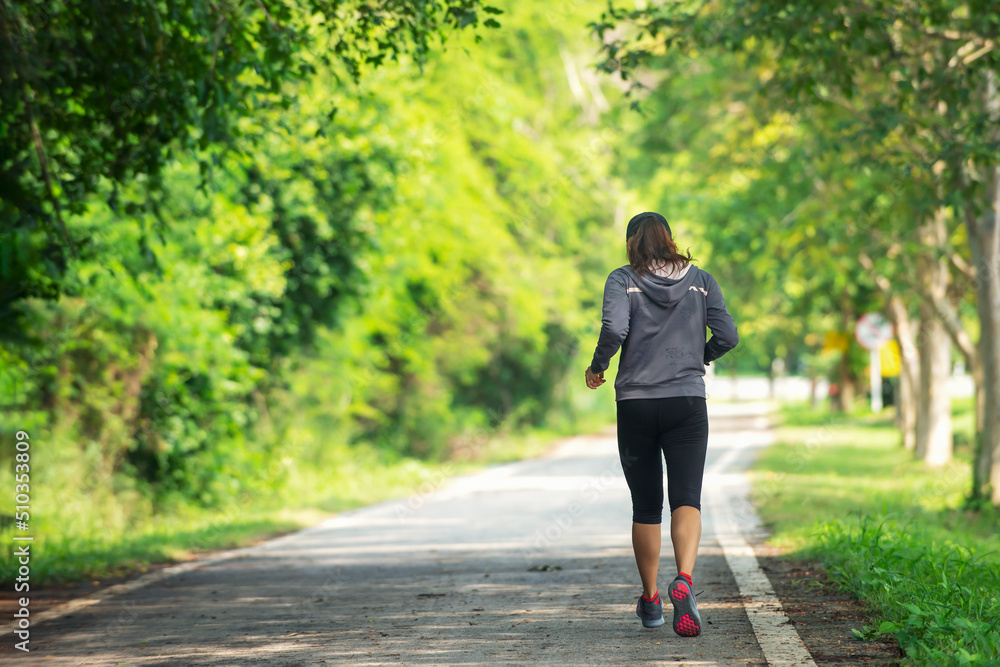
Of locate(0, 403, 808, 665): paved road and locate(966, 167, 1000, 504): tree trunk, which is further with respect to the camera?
locate(966, 167, 1000, 504): tree trunk

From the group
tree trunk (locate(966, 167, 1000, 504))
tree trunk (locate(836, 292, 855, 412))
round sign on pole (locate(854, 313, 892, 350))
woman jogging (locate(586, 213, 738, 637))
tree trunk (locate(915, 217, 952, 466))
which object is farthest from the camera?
tree trunk (locate(836, 292, 855, 412))

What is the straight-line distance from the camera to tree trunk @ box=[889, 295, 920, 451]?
67.3 feet

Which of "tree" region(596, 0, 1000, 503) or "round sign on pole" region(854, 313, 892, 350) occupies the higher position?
"tree" region(596, 0, 1000, 503)

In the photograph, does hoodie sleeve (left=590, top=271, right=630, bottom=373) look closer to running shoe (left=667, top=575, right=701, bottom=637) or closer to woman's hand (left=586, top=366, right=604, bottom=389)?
woman's hand (left=586, top=366, right=604, bottom=389)

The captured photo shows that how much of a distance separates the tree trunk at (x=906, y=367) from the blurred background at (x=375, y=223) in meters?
0.08

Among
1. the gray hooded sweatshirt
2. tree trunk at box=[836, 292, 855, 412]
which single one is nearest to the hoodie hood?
the gray hooded sweatshirt

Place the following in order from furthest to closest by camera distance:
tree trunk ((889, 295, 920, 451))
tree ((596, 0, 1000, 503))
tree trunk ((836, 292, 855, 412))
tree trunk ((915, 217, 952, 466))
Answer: tree trunk ((836, 292, 855, 412)) → tree trunk ((889, 295, 920, 451)) → tree trunk ((915, 217, 952, 466)) → tree ((596, 0, 1000, 503))

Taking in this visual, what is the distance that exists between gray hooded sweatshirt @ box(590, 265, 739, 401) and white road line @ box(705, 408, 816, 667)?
116 centimetres

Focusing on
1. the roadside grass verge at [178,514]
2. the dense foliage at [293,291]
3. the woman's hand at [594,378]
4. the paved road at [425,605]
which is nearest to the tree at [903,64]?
the dense foliage at [293,291]

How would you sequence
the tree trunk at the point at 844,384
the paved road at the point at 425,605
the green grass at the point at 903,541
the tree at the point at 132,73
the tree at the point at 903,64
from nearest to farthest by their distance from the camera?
the green grass at the point at 903,541
the paved road at the point at 425,605
the tree at the point at 132,73
the tree at the point at 903,64
the tree trunk at the point at 844,384

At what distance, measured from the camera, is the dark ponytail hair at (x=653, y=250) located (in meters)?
5.01

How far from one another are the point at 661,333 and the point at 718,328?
0.30 m

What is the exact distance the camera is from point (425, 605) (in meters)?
5.94

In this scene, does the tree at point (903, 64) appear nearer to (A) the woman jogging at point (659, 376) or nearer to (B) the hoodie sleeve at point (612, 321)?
(A) the woman jogging at point (659, 376)
